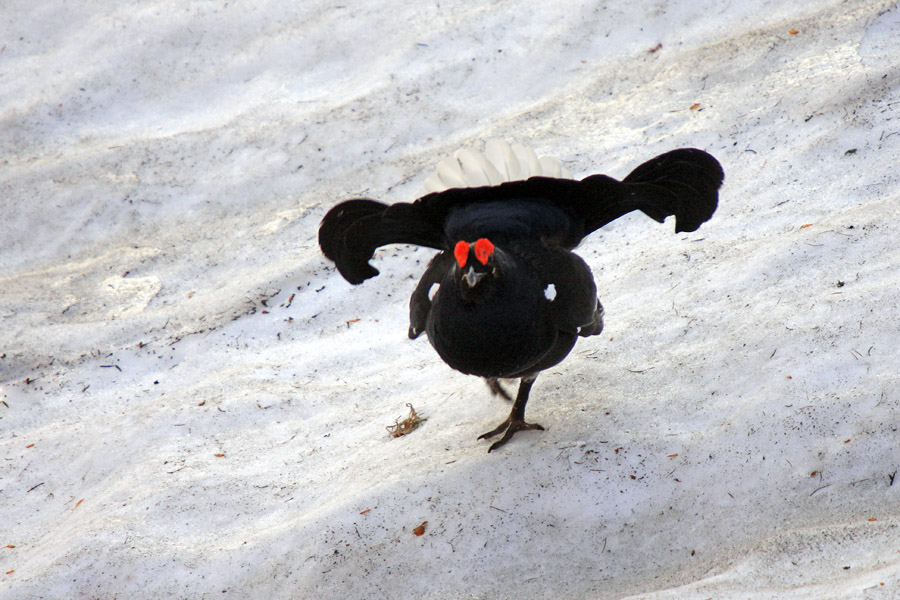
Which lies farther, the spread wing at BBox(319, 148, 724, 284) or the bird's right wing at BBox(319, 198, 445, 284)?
the bird's right wing at BBox(319, 198, 445, 284)

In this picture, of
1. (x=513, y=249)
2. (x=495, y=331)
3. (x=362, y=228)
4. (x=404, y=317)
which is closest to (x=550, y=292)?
(x=513, y=249)

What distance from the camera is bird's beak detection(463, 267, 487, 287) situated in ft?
9.93

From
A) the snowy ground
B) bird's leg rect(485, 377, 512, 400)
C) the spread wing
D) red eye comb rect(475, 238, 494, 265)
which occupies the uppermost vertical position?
red eye comb rect(475, 238, 494, 265)

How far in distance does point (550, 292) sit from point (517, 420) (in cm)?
70

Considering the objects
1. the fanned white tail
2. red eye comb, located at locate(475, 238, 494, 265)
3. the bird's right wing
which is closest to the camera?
red eye comb, located at locate(475, 238, 494, 265)

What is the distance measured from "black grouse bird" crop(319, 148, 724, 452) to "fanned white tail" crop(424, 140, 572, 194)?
1.29ft

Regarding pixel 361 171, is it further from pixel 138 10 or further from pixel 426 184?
pixel 138 10

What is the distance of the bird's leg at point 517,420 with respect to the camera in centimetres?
363

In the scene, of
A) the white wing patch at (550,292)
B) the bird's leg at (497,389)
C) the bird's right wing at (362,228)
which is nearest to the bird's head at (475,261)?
the white wing patch at (550,292)

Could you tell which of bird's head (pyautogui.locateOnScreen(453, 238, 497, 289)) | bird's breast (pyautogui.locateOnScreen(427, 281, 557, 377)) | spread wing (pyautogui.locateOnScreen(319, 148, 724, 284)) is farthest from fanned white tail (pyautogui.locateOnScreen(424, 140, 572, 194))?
bird's head (pyautogui.locateOnScreen(453, 238, 497, 289))

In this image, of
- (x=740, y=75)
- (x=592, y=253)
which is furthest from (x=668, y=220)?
(x=740, y=75)

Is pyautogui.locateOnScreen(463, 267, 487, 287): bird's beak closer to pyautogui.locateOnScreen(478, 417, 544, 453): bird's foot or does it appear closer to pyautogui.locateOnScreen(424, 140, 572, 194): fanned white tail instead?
pyautogui.locateOnScreen(478, 417, 544, 453): bird's foot

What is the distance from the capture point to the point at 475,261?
302cm

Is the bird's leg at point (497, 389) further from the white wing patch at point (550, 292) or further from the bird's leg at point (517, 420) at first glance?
the white wing patch at point (550, 292)
